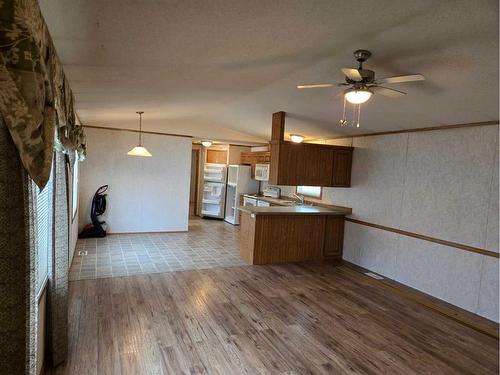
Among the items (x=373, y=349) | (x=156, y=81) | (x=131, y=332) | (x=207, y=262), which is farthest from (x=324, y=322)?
(x=156, y=81)

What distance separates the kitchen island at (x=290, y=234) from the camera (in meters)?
5.29

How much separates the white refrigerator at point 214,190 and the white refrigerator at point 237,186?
0.20 m

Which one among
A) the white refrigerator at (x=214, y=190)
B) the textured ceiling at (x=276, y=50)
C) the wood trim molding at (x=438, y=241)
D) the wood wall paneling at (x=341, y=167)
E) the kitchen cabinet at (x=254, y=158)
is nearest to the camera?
the textured ceiling at (x=276, y=50)

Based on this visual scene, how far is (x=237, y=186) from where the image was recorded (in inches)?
345

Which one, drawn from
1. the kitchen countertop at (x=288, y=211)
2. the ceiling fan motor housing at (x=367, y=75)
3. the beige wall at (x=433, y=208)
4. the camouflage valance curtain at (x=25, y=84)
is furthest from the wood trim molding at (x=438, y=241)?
the camouflage valance curtain at (x=25, y=84)

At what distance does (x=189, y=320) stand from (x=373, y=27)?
3084 millimetres

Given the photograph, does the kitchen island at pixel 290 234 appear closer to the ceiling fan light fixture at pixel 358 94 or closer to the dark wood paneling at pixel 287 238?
the dark wood paneling at pixel 287 238

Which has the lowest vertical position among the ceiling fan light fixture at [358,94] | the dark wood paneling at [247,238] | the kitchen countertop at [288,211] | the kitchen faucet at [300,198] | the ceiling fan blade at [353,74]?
the dark wood paneling at [247,238]

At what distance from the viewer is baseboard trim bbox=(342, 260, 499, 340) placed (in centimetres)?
346

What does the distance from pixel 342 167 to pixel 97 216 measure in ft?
16.7

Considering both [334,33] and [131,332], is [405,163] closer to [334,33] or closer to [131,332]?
[334,33]

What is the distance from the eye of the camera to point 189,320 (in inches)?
128

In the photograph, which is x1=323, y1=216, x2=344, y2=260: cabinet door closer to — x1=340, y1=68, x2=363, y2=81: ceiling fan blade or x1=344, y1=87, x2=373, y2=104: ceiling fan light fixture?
x1=344, y1=87, x2=373, y2=104: ceiling fan light fixture

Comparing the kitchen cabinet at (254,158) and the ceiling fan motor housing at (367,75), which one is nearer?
the ceiling fan motor housing at (367,75)
